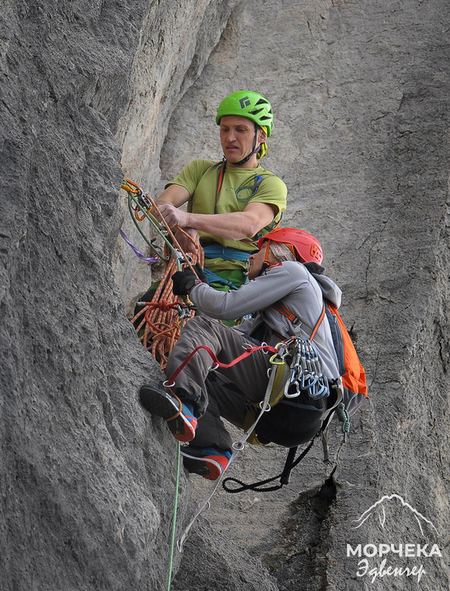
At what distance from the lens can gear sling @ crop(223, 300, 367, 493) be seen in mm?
4992

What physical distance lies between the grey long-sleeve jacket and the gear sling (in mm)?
37

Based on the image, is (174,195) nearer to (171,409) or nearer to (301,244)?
(301,244)

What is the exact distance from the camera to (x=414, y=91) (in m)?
9.09

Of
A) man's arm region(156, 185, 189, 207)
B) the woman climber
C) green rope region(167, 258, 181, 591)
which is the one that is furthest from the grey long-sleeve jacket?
man's arm region(156, 185, 189, 207)

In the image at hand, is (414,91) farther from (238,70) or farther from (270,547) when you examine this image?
(270,547)

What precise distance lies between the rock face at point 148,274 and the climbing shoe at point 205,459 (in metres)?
0.16

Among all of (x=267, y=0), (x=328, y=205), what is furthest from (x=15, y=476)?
(x=267, y=0)

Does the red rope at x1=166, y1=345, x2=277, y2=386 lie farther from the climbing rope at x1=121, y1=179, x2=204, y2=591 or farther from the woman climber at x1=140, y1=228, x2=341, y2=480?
the climbing rope at x1=121, y1=179, x2=204, y2=591

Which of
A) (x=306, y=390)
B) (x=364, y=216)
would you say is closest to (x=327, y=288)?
(x=306, y=390)

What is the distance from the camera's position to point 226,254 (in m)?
6.09

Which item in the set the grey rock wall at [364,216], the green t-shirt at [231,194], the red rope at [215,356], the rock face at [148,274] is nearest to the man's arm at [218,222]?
the green t-shirt at [231,194]

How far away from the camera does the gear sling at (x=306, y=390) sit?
16.4ft

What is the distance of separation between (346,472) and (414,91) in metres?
3.71

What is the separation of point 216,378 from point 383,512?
150 centimetres
